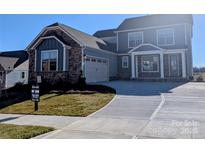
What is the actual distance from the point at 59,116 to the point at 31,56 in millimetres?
12308

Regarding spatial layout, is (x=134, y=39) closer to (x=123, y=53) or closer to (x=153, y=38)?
(x=123, y=53)

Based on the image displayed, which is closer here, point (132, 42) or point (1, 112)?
point (1, 112)

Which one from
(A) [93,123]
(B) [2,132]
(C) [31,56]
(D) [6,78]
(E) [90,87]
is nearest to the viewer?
(B) [2,132]

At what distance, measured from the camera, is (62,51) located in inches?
720

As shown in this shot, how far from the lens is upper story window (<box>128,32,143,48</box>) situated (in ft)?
75.3

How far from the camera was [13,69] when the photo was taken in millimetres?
27844

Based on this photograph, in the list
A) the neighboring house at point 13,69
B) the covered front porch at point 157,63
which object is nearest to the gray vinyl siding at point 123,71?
the covered front porch at point 157,63

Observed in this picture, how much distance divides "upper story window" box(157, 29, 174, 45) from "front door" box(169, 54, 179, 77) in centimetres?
132

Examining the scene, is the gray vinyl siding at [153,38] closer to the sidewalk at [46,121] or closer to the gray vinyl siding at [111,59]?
the gray vinyl siding at [111,59]

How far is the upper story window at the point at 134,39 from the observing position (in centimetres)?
2295

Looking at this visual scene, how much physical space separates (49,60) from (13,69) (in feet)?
36.0

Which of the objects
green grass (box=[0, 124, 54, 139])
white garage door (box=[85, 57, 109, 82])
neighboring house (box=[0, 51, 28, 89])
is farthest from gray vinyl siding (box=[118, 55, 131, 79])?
green grass (box=[0, 124, 54, 139])

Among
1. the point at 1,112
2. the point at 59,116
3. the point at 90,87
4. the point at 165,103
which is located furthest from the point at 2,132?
the point at 90,87
